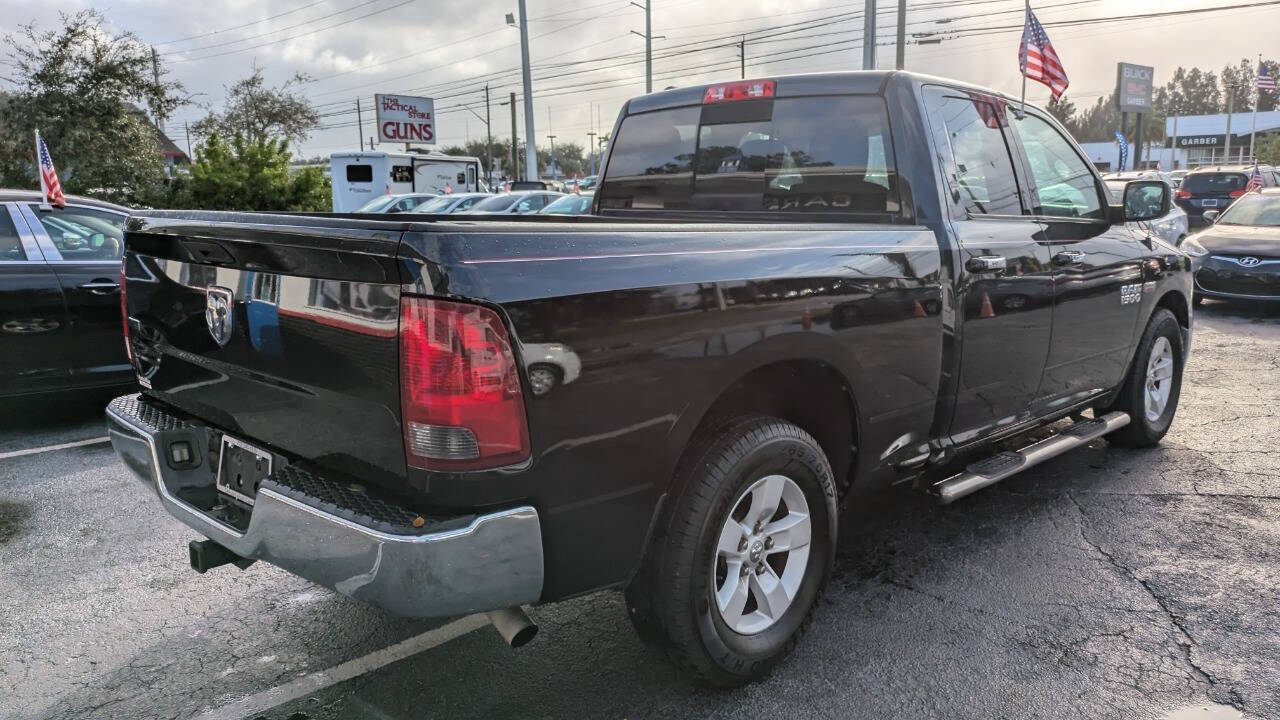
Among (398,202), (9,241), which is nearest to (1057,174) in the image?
(9,241)

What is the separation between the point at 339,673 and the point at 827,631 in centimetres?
168

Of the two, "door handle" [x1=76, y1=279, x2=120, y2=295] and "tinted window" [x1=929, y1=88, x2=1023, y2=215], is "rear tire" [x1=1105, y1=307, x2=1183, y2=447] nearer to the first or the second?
"tinted window" [x1=929, y1=88, x2=1023, y2=215]

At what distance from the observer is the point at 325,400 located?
7.41 feet

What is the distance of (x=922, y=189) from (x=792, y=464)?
1.30m

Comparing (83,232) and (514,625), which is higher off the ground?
(83,232)

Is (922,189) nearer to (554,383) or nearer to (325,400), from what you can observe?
(554,383)

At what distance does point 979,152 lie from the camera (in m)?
3.71

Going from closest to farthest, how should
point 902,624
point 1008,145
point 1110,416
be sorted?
point 902,624 < point 1008,145 < point 1110,416

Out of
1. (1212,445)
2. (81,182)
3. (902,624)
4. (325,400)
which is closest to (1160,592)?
(902,624)

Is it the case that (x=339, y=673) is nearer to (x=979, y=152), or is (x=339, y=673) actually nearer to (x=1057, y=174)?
(x=979, y=152)

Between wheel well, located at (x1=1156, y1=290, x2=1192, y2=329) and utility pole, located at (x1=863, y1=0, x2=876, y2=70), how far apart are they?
53.1 ft

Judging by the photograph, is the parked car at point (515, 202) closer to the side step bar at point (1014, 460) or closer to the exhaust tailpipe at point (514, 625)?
the side step bar at point (1014, 460)

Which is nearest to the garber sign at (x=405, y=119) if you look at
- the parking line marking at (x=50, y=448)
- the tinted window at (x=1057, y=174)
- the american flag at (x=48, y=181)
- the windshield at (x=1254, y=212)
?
the american flag at (x=48, y=181)

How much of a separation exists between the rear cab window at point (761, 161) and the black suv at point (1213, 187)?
19.4 meters
